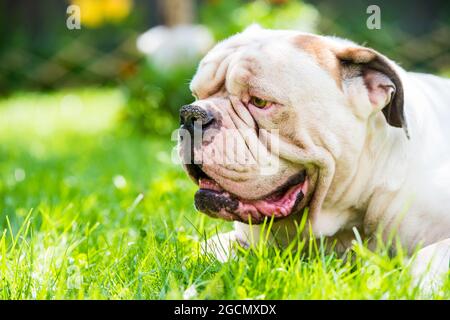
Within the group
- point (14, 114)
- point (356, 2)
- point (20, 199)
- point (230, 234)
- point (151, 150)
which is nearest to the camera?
point (230, 234)

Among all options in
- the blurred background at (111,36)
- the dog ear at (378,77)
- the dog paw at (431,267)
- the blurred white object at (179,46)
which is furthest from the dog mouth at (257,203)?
the blurred background at (111,36)

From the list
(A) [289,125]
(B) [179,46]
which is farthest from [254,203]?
(B) [179,46]

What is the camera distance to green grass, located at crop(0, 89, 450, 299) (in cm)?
237

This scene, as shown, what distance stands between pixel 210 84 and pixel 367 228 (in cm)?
83

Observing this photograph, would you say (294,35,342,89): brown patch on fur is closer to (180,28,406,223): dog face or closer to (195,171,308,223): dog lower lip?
(180,28,406,223): dog face

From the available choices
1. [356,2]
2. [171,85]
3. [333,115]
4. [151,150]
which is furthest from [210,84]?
[356,2]

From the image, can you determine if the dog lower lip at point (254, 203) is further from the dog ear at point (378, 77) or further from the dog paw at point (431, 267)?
the dog paw at point (431, 267)

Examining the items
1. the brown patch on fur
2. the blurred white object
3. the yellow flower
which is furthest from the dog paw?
the yellow flower

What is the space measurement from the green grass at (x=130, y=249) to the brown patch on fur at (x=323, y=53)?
67 centimetres

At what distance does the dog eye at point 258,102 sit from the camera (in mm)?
2795

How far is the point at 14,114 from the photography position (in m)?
8.66

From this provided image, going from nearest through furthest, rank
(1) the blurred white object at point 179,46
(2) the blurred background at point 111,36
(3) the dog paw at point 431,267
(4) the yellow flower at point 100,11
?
(3) the dog paw at point 431,267 → (1) the blurred white object at point 179,46 → (2) the blurred background at point 111,36 → (4) the yellow flower at point 100,11

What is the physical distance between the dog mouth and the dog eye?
0.29 meters

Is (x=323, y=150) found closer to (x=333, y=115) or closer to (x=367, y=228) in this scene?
(x=333, y=115)
